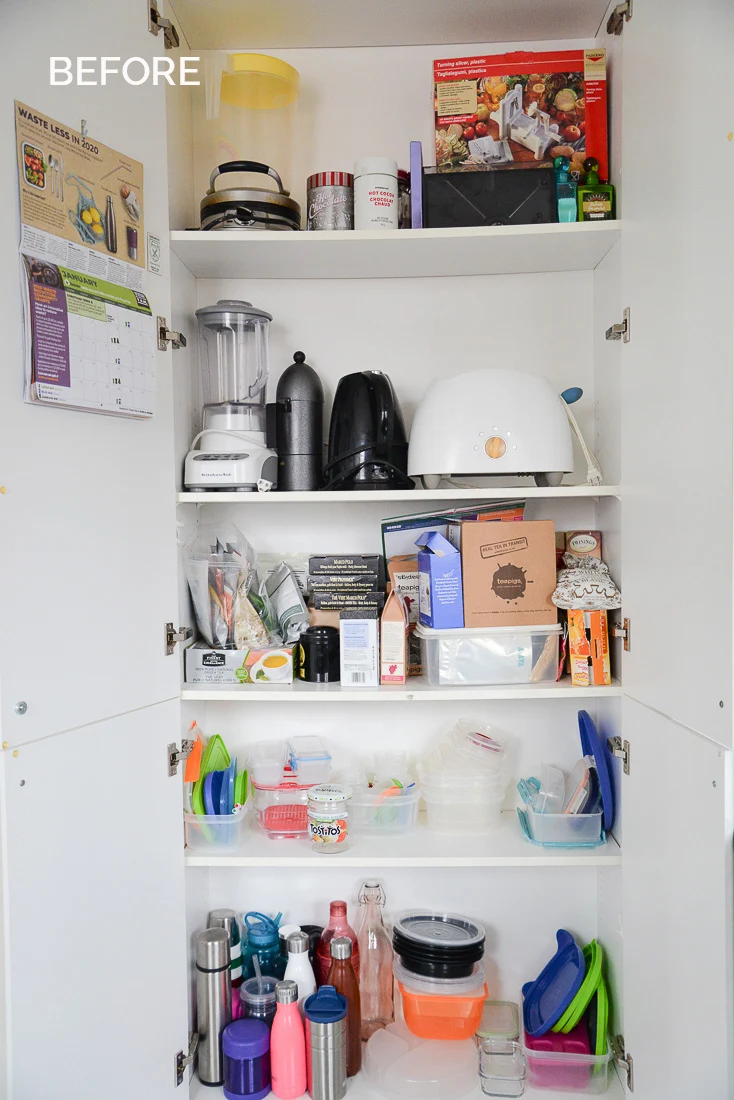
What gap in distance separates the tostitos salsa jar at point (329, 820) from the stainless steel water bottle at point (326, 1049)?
0.30 m

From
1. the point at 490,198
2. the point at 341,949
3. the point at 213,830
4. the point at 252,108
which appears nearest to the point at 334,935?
the point at 341,949

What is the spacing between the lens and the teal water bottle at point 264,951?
1.82 m

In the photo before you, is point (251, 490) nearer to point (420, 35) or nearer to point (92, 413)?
point (92, 413)

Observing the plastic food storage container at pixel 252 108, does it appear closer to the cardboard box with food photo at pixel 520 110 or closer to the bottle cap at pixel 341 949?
the cardboard box with food photo at pixel 520 110

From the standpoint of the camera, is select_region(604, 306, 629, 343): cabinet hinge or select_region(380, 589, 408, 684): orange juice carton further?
select_region(380, 589, 408, 684): orange juice carton

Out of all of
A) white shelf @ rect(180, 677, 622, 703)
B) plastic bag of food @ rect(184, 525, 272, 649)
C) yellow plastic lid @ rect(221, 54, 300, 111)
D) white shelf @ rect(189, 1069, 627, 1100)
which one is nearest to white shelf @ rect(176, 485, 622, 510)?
plastic bag of food @ rect(184, 525, 272, 649)

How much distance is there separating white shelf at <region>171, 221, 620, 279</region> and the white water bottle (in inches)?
54.8

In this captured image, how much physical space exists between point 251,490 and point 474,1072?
1261mm

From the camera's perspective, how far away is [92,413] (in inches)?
56.7

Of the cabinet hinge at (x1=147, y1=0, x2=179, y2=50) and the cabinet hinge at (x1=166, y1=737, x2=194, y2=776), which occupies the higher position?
the cabinet hinge at (x1=147, y1=0, x2=179, y2=50)

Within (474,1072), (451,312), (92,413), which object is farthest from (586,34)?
(474,1072)

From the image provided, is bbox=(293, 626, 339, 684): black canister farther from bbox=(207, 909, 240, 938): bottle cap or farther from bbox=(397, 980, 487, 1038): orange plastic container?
bbox=(397, 980, 487, 1038): orange plastic container

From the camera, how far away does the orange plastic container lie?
1711 millimetres

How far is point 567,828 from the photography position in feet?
5.63
